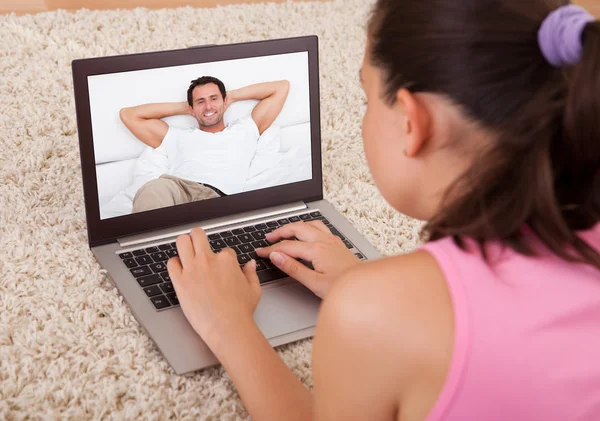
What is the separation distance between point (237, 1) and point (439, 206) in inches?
77.9

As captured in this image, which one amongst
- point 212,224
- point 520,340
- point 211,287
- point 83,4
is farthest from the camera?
point 83,4

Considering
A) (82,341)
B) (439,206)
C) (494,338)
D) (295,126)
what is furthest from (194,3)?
(494,338)

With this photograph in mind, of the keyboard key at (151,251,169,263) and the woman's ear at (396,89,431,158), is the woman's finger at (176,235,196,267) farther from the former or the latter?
the woman's ear at (396,89,431,158)

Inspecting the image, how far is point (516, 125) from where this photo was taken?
1.89 feet

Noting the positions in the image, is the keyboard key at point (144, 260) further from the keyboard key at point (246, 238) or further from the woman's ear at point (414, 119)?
the woman's ear at point (414, 119)

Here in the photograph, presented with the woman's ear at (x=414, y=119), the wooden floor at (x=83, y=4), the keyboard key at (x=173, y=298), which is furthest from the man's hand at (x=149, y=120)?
the wooden floor at (x=83, y=4)

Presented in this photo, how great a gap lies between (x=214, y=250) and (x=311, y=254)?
0.14m

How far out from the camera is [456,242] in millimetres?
581

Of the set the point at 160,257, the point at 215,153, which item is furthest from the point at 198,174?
the point at 160,257

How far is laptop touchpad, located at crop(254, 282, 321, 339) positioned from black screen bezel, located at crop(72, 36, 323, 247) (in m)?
0.19

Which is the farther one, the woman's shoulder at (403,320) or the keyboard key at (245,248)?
the keyboard key at (245,248)

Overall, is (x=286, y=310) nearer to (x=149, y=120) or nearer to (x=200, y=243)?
(x=200, y=243)

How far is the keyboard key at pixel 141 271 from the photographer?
940 mm

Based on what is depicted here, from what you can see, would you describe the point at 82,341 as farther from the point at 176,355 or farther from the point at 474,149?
the point at 474,149
